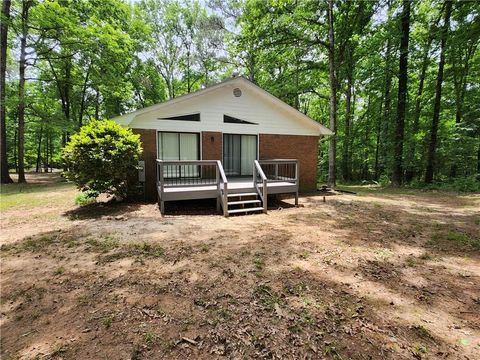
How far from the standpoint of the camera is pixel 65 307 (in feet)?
9.02

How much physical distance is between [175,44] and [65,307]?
2717 cm

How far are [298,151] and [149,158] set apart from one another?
257 inches

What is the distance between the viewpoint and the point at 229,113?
980cm

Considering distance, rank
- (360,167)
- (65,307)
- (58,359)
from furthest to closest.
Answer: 1. (360,167)
2. (65,307)
3. (58,359)

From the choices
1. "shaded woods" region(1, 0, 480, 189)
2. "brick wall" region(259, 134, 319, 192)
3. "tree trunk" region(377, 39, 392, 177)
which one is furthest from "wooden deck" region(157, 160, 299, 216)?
"tree trunk" region(377, 39, 392, 177)

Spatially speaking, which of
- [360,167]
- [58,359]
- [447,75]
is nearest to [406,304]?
[58,359]

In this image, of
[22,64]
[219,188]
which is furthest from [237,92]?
[22,64]

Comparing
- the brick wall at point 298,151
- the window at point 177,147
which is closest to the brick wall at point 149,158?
the window at point 177,147

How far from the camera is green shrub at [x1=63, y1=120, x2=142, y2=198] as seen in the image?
6.94 metres

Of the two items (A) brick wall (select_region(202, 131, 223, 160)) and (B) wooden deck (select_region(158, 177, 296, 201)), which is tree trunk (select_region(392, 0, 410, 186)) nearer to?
(B) wooden deck (select_region(158, 177, 296, 201))

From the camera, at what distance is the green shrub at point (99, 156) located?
694 cm

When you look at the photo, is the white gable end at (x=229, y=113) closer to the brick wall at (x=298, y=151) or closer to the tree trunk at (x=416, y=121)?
the brick wall at (x=298, y=151)

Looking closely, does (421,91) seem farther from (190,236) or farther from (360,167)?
(190,236)

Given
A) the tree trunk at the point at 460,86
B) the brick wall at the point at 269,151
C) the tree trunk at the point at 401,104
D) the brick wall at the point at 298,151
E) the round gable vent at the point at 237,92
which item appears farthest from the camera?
the tree trunk at the point at 460,86
